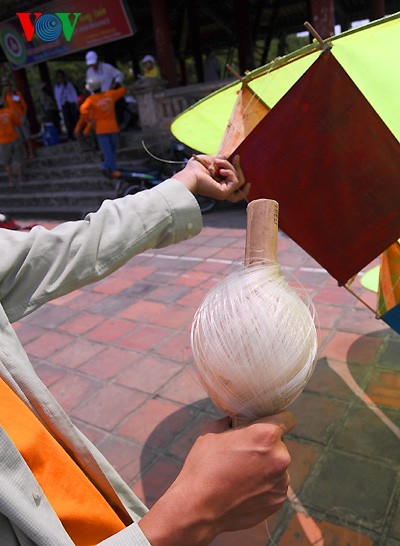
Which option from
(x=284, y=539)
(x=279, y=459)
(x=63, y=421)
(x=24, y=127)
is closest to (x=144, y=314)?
(x=284, y=539)

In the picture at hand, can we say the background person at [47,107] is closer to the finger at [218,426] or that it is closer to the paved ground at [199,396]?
the paved ground at [199,396]

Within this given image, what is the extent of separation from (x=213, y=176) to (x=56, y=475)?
2.98ft

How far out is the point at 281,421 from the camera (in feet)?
2.41

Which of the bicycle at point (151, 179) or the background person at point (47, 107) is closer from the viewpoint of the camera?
the bicycle at point (151, 179)

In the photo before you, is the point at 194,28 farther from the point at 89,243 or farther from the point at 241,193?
the point at 89,243

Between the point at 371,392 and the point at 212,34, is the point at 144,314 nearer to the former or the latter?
the point at 371,392

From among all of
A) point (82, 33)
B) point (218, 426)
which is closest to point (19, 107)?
point (82, 33)

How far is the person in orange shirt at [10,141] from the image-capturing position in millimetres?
9055

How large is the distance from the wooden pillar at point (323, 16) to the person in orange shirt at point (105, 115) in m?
3.29

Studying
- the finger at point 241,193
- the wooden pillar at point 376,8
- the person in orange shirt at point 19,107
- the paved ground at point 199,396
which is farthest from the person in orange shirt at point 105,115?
the wooden pillar at point 376,8

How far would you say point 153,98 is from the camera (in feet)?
25.4

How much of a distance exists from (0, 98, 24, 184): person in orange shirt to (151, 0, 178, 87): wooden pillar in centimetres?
347

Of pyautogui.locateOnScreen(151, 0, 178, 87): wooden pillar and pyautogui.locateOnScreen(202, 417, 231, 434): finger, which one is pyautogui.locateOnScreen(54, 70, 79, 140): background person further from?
pyautogui.locateOnScreen(202, 417, 231, 434): finger

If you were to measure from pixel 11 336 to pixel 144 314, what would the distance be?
9.04 ft
